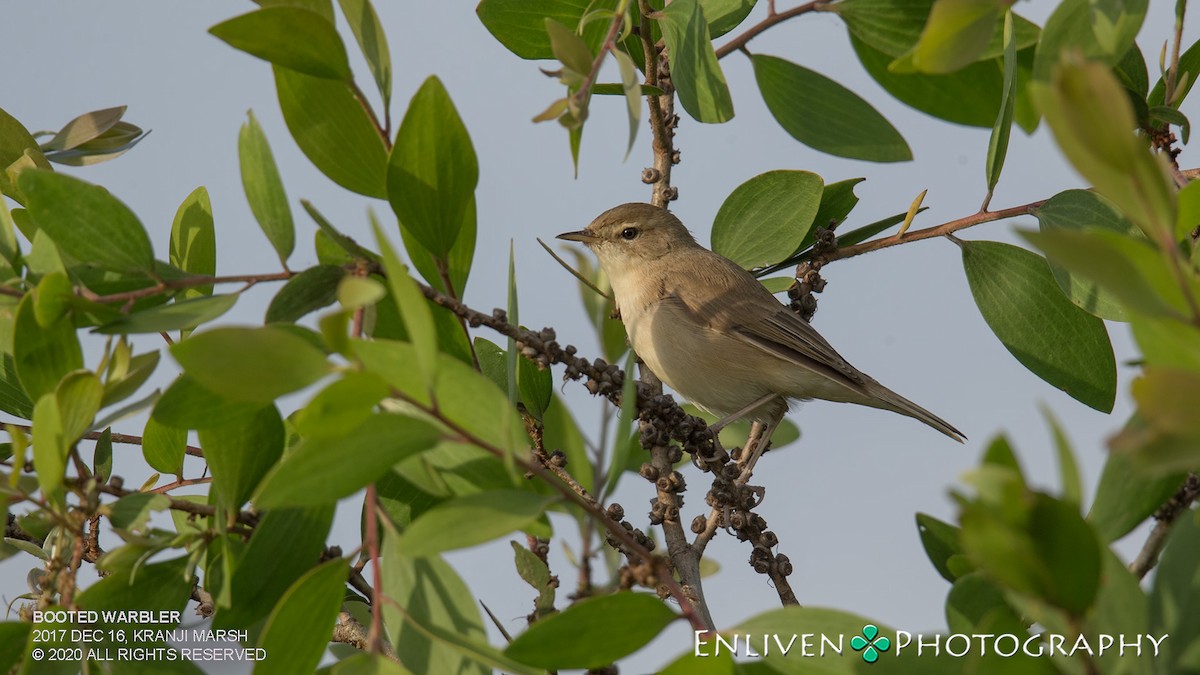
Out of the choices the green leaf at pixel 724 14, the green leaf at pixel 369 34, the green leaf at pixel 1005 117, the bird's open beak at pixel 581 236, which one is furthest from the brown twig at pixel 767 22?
the bird's open beak at pixel 581 236

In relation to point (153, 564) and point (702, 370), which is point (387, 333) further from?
point (702, 370)

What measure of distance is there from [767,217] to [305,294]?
1.72 meters

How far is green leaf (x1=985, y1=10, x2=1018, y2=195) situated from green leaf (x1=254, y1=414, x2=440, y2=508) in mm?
1517

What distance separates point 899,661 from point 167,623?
1.36 meters

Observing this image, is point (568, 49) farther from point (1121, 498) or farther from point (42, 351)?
point (1121, 498)

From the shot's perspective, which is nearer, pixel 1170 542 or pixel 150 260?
pixel 1170 542

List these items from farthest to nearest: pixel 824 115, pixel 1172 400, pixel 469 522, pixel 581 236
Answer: pixel 581 236 < pixel 824 115 < pixel 469 522 < pixel 1172 400

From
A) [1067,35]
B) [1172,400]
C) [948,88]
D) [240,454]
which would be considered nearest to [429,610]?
[240,454]

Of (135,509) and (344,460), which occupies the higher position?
(135,509)

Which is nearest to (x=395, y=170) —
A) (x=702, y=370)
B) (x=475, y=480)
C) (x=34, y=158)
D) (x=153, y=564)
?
(x=475, y=480)

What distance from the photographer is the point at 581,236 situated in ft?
19.2

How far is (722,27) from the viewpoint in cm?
297

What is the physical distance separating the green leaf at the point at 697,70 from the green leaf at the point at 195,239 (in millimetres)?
1155

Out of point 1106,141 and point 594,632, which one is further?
point 594,632
